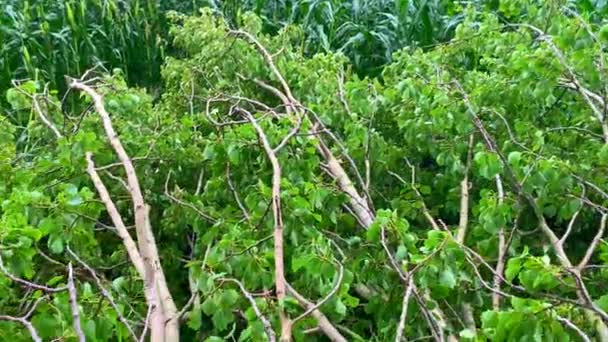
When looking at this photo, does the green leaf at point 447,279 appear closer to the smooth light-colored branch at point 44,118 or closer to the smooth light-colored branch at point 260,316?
the smooth light-colored branch at point 260,316

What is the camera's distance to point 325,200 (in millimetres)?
2531

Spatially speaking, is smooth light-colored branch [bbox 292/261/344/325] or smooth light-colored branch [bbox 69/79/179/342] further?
smooth light-colored branch [bbox 69/79/179/342]

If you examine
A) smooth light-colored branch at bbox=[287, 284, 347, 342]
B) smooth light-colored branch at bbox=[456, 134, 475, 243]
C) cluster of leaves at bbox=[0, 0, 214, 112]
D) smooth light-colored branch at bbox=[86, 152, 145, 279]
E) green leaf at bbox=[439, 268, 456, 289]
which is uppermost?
green leaf at bbox=[439, 268, 456, 289]

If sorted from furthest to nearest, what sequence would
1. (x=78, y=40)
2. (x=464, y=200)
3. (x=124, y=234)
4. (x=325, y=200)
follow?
(x=78, y=40)
(x=464, y=200)
(x=325, y=200)
(x=124, y=234)

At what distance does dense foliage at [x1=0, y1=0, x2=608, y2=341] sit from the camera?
1.97m

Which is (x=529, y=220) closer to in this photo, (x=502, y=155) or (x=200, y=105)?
(x=502, y=155)

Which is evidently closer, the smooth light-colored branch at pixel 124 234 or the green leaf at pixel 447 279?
the green leaf at pixel 447 279

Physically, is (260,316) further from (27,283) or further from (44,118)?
(44,118)

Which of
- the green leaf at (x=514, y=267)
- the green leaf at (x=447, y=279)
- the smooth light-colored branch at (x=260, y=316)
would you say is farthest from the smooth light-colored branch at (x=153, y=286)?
the green leaf at (x=514, y=267)

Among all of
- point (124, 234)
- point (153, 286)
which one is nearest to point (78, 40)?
point (124, 234)

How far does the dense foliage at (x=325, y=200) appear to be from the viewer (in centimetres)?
197

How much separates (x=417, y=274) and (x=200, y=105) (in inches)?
68.8

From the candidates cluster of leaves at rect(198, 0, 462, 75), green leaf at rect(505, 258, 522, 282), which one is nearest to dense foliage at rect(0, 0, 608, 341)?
green leaf at rect(505, 258, 522, 282)

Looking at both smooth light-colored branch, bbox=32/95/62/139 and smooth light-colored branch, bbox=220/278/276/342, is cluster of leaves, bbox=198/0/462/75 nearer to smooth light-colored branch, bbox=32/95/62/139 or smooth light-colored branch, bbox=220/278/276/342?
smooth light-colored branch, bbox=32/95/62/139
